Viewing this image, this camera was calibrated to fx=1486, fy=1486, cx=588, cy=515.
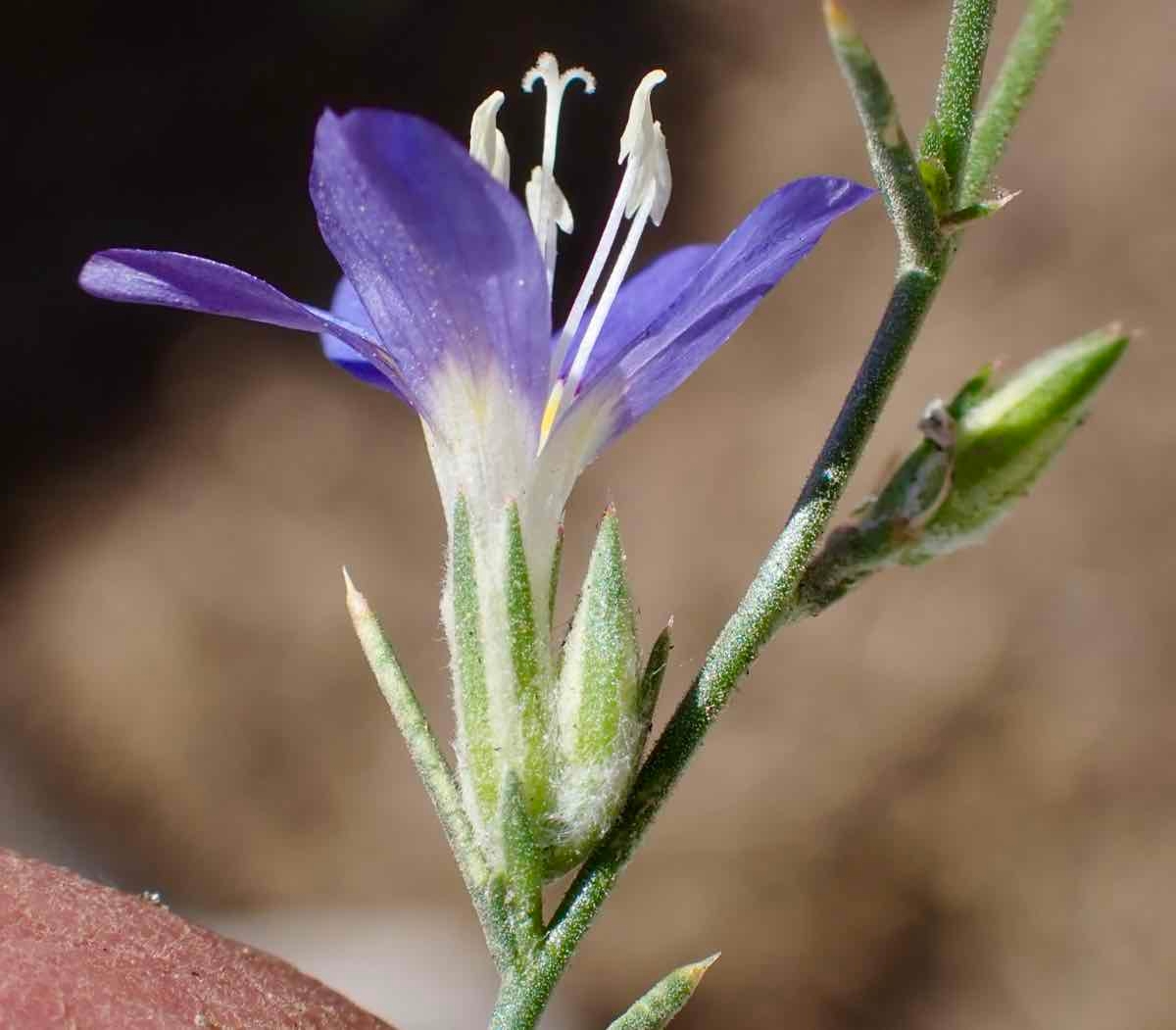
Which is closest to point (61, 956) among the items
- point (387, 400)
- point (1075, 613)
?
point (1075, 613)

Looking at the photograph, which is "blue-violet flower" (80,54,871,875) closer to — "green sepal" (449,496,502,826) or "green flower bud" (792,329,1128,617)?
"green sepal" (449,496,502,826)

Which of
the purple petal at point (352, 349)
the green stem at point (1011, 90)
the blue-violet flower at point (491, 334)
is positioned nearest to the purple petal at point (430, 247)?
the blue-violet flower at point (491, 334)

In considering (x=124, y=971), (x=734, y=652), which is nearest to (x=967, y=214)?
(x=734, y=652)

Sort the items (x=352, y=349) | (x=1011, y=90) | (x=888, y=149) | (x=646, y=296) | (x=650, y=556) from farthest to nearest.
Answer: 1. (x=650, y=556)
2. (x=646, y=296)
3. (x=352, y=349)
4. (x=1011, y=90)
5. (x=888, y=149)

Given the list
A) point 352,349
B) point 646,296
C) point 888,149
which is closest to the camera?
point 888,149

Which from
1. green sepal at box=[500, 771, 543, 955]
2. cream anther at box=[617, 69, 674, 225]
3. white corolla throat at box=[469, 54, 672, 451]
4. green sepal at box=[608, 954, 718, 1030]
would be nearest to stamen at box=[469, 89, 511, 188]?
white corolla throat at box=[469, 54, 672, 451]

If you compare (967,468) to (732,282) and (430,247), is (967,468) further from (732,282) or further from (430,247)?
(430,247)

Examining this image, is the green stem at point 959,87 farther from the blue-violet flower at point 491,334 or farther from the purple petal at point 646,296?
the purple petal at point 646,296

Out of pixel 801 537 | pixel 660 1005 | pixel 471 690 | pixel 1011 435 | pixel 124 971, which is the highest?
pixel 1011 435
